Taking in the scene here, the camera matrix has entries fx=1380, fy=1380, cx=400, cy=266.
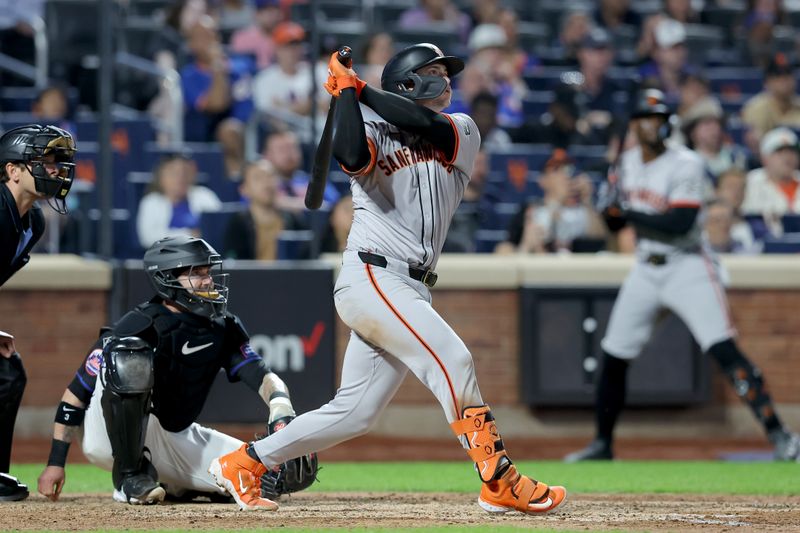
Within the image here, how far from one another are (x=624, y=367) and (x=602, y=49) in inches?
203

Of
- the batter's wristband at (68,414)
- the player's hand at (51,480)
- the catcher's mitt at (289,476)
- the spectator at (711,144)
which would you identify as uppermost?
the spectator at (711,144)

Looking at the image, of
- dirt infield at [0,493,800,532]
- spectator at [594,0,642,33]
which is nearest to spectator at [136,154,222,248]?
dirt infield at [0,493,800,532]

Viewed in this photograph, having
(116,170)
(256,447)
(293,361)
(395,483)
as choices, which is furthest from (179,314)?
(116,170)

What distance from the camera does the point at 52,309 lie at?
9305mm

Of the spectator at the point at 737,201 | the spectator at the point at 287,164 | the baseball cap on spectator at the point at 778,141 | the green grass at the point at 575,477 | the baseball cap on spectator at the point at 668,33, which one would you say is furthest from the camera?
the baseball cap on spectator at the point at 668,33

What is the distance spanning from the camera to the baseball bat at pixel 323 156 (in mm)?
4941

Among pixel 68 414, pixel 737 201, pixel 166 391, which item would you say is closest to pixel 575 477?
pixel 166 391

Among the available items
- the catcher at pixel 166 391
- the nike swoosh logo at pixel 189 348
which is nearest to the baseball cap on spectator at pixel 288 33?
the catcher at pixel 166 391

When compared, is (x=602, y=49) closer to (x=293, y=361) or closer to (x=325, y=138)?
(x=293, y=361)

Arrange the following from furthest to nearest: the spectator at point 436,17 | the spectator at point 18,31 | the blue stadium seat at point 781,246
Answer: the spectator at point 436,17, the spectator at point 18,31, the blue stadium seat at point 781,246

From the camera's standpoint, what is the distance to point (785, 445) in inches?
315

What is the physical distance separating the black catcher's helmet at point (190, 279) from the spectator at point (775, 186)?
6.30 metres

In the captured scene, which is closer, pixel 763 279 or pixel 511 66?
pixel 763 279

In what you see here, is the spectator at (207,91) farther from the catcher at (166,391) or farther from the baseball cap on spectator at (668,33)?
the catcher at (166,391)
